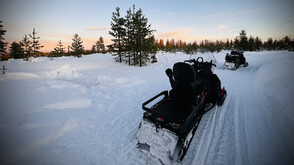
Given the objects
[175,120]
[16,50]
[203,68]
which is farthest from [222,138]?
[16,50]

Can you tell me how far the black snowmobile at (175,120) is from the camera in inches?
88.4

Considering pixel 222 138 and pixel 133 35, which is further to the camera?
pixel 133 35

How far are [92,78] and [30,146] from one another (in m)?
6.10

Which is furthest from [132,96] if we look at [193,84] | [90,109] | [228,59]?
[228,59]

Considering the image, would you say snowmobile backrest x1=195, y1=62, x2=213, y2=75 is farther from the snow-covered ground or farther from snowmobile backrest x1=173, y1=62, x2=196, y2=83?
the snow-covered ground

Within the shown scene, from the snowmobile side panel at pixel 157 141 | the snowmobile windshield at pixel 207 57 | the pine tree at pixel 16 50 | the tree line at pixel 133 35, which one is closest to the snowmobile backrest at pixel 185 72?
the snowmobile side panel at pixel 157 141

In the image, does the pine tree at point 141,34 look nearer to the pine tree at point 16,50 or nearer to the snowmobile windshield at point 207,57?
the snowmobile windshield at point 207,57

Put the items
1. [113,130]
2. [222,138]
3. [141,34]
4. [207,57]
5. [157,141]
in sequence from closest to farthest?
[157,141]
[222,138]
[113,130]
[207,57]
[141,34]

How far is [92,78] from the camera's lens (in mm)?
8406

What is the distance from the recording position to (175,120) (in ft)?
7.71

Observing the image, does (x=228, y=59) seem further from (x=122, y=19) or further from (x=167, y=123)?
(x=122, y=19)

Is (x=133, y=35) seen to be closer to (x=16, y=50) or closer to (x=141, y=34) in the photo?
(x=141, y=34)

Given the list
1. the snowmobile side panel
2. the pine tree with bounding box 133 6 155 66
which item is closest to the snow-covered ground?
the snowmobile side panel

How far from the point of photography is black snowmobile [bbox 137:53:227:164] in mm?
2246
